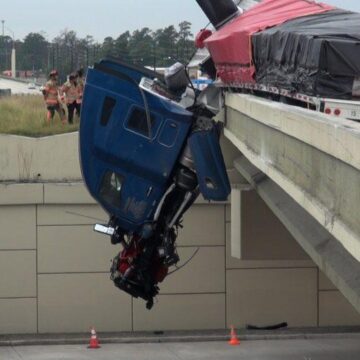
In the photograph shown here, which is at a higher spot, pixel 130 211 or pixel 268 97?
pixel 268 97

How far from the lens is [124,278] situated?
17.4m

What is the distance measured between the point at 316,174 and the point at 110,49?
115ft

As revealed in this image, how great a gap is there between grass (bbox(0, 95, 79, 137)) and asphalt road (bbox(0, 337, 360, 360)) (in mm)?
5825

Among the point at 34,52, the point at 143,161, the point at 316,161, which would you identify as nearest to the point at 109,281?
the point at 143,161

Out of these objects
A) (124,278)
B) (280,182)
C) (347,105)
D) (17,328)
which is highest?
(347,105)

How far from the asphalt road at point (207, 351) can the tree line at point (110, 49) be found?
5.66 meters

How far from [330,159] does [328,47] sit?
234cm

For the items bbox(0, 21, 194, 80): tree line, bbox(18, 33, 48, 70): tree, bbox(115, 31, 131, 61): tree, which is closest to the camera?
bbox(0, 21, 194, 80): tree line

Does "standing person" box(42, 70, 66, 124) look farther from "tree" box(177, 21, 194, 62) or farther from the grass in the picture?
"tree" box(177, 21, 194, 62)

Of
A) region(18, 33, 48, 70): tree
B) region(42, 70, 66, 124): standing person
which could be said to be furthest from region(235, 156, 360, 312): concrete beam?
region(18, 33, 48, 70): tree

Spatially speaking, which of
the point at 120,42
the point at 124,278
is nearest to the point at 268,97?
the point at 124,278

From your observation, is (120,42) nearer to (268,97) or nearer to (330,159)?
(268,97)

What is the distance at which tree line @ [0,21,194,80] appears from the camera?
3629 cm

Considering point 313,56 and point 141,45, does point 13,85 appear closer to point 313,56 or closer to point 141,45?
point 141,45
